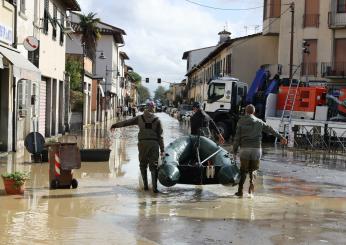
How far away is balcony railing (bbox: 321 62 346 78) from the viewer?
133 ft

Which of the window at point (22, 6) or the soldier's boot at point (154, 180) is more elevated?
the window at point (22, 6)

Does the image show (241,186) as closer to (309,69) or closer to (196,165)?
(196,165)

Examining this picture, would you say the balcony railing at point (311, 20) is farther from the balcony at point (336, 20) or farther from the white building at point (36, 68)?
the white building at point (36, 68)

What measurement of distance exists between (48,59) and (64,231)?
60.6 feet

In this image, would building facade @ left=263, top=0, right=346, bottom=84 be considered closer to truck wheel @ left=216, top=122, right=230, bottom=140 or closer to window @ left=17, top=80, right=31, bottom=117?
truck wheel @ left=216, top=122, right=230, bottom=140

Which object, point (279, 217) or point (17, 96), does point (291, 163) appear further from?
point (279, 217)

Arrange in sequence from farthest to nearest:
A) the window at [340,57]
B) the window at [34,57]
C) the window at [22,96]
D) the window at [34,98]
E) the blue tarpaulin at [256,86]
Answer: the window at [340,57] → the blue tarpaulin at [256,86] → the window at [34,57] → the window at [34,98] → the window at [22,96]

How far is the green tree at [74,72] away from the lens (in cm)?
4069

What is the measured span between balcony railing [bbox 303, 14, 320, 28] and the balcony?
0.95 metres

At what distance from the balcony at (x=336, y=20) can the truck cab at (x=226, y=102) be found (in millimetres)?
13233

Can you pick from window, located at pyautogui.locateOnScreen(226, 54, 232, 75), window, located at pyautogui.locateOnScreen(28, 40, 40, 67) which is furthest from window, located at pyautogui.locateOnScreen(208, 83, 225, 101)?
window, located at pyautogui.locateOnScreen(226, 54, 232, 75)

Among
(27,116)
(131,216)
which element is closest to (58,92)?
(27,116)

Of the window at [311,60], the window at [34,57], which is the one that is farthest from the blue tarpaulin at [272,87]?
the window at [34,57]

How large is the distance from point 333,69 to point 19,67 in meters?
29.3
